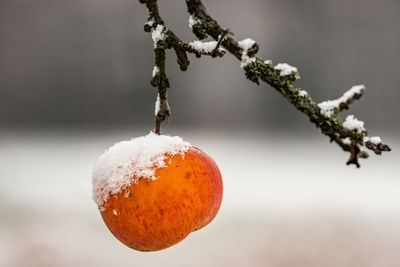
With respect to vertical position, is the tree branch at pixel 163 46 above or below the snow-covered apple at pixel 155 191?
above

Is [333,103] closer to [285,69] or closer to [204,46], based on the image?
[285,69]

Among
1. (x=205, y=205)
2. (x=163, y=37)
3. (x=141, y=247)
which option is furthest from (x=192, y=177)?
(x=163, y=37)

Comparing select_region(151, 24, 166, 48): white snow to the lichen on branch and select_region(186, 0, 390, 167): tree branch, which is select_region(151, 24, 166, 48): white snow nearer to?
the lichen on branch

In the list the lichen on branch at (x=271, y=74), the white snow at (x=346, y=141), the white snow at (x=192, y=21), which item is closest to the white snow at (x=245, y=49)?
the lichen on branch at (x=271, y=74)

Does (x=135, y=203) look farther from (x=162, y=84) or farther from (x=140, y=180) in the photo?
(x=162, y=84)

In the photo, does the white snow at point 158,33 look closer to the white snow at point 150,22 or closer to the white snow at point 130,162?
the white snow at point 150,22

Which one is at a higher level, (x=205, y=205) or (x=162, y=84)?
(x=162, y=84)
